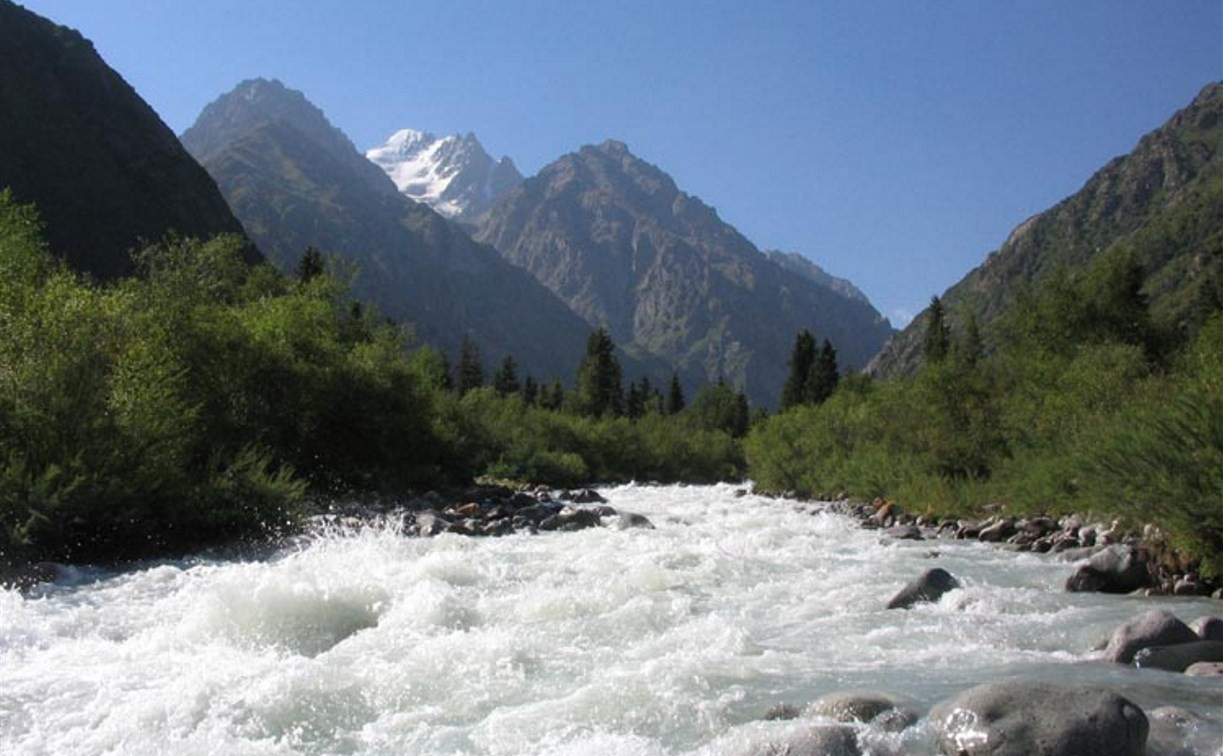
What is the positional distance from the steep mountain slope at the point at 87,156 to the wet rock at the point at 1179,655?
339 feet

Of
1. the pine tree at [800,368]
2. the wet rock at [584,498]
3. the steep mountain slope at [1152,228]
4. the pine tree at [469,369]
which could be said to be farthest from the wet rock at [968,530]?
the steep mountain slope at [1152,228]

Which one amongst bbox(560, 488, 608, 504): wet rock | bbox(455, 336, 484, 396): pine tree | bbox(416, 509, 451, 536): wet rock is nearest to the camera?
bbox(416, 509, 451, 536): wet rock

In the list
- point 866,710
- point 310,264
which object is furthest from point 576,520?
point 310,264

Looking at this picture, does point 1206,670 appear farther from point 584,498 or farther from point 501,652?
point 584,498

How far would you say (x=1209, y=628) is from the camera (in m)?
10.5

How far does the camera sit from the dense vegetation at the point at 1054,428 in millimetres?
14703

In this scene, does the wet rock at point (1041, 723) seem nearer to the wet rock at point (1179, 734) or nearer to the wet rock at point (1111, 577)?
the wet rock at point (1179, 734)

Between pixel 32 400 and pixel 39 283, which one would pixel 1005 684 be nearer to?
pixel 32 400

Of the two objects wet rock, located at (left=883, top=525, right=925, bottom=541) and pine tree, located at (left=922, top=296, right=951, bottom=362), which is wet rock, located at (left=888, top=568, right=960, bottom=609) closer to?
wet rock, located at (left=883, top=525, right=925, bottom=541)

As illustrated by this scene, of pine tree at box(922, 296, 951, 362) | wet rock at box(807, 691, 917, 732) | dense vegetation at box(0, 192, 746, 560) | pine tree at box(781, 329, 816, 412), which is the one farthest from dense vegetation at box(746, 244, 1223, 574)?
pine tree at box(781, 329, 816, 412)

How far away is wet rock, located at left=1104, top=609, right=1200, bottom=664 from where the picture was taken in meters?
10.0

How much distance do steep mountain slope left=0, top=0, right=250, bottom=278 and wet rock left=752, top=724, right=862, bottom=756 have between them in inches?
4067

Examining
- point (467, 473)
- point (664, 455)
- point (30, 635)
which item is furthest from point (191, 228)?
point (30, 635)

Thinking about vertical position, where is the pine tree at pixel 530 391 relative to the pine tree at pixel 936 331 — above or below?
below
